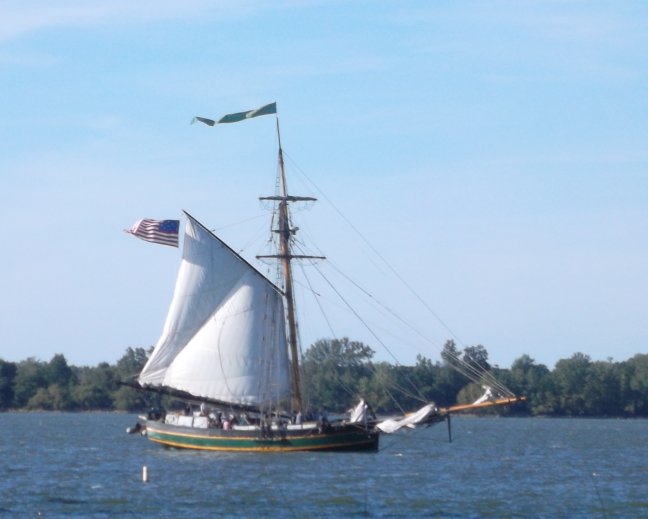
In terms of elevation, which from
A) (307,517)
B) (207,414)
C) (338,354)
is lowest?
(307,517)

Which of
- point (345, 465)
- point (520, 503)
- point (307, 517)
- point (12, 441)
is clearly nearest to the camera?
point (307, 517)

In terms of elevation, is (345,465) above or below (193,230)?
below

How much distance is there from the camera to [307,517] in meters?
36.6

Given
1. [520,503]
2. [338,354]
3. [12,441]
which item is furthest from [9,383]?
[520,503]

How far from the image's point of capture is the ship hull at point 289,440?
58.2m

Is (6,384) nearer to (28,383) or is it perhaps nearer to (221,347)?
(28,383)

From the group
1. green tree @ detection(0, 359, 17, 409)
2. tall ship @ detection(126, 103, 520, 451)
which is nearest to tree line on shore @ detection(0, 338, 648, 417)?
green tree @ detection(0, 359, 17, 409)

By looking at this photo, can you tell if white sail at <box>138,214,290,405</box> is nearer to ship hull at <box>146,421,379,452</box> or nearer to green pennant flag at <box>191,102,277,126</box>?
ship hull at <box>146,421,379,452</box>

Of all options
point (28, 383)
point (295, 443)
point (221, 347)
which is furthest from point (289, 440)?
point (28, 383)

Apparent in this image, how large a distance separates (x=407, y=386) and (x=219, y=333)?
83.2m

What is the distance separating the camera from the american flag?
6166cm

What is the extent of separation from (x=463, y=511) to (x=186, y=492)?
35.2 ft

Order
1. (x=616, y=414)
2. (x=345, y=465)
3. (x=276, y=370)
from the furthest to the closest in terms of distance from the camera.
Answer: (x=616, y=414) → (x=276, y=370) → (x=345, y=465)

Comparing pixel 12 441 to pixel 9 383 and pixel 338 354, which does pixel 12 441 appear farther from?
pixel 9 383
